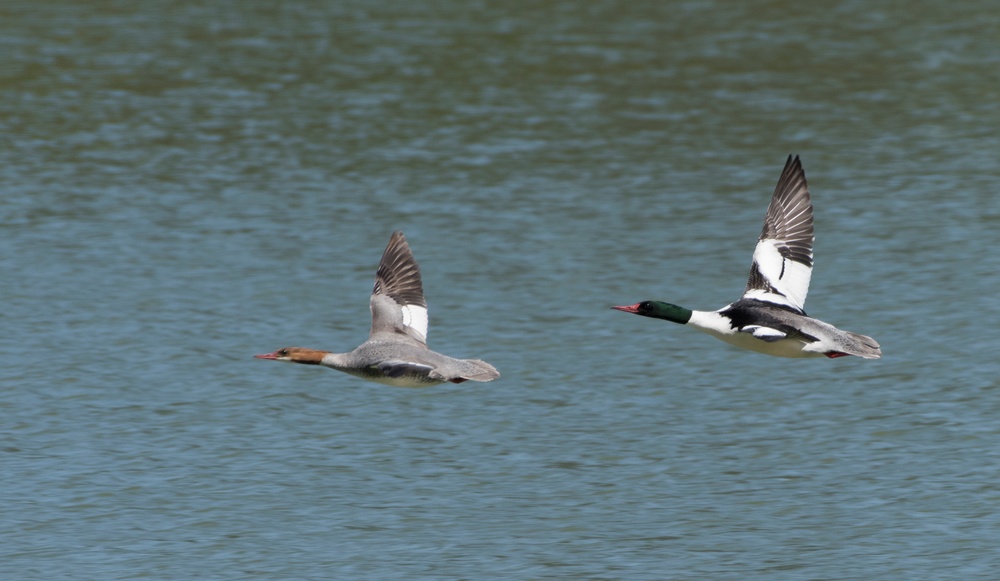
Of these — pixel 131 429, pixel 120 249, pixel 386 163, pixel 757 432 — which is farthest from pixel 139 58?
pixel 757 432

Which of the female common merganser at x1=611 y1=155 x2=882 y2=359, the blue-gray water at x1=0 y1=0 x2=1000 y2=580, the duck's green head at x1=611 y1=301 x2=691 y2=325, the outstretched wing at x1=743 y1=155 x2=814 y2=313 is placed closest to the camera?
the female common merganser at x1=611 y1=155 x2=882 y2=359

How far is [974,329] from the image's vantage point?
93.6ft

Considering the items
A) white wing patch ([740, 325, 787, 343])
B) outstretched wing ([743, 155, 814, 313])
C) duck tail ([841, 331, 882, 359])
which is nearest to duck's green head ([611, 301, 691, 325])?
white wing patch ([740, 325, 787, 343])

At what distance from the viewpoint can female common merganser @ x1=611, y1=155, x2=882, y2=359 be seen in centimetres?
1969

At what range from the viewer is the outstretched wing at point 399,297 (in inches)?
810

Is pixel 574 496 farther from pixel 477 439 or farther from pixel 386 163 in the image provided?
pixel 386 163

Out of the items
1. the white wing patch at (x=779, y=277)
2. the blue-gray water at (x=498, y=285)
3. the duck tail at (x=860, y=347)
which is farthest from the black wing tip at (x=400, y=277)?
the duck tail at (x=860, y=347)

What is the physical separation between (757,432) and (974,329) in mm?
5145

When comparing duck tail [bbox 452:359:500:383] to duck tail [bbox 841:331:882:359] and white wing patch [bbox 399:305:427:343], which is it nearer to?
white wing patch [bbox 399:305:427:343]

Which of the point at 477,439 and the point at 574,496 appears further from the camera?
the point at 477,439

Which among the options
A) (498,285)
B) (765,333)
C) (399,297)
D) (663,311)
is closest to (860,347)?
(765,333)

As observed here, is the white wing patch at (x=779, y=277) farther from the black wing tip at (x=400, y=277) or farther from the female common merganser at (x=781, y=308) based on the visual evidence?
the black wing tip at (x=400, y=277)

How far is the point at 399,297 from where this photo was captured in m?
21.1

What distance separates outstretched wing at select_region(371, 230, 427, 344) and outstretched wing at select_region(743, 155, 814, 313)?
12.0ft
